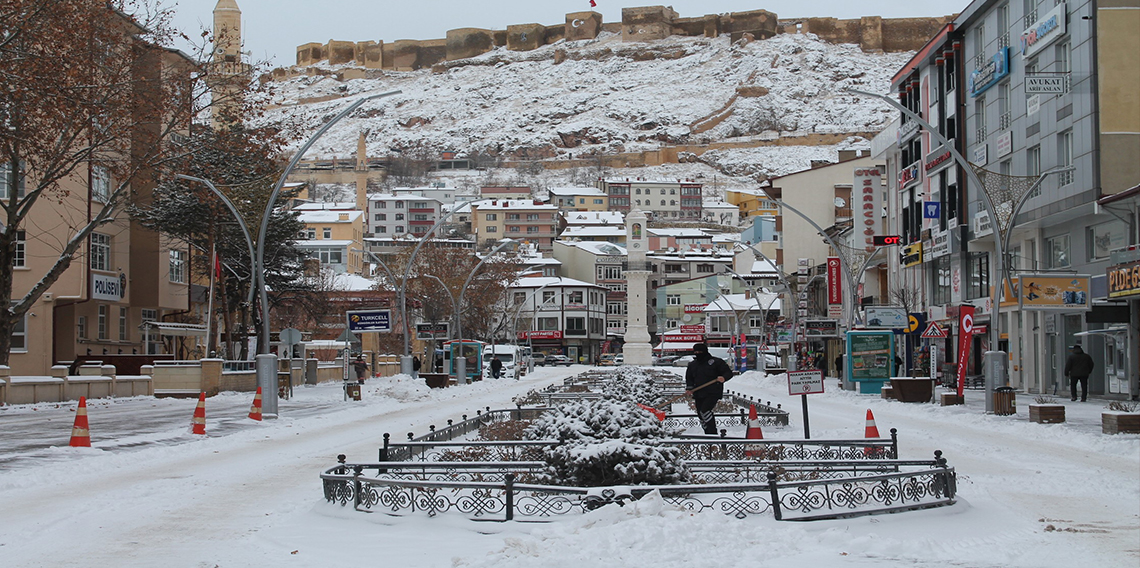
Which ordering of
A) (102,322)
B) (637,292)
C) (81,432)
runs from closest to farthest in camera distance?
1. (81,432)
2. (102,322)
3. (637,292)

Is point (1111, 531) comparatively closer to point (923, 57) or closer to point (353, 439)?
point (353, 439)

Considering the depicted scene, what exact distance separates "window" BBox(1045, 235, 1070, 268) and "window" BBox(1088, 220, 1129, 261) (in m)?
2.08

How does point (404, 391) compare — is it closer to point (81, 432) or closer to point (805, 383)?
point (81, 432)

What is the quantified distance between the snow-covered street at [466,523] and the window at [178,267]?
3816 centimetres

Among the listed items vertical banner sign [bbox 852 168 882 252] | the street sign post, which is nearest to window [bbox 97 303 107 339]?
vertical banner sign [bbox 852 168 882 252]

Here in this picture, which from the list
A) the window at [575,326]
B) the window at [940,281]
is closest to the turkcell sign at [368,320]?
the window at [940,281]

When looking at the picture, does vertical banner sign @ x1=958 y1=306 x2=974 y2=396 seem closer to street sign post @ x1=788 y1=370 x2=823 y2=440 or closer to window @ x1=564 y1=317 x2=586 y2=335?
street sign post @ x1=788 y1=370 x2=823 y2=440

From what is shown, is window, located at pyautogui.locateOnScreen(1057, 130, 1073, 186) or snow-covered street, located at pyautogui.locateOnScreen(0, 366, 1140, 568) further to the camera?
window, located at pyautogui.locateOnScreen(1057, 130, 1073, 186)

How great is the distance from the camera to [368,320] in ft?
128

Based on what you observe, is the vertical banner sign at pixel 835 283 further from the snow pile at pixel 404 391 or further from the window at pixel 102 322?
the window at pixel 102 322

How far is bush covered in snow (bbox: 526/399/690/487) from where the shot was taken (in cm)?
1063

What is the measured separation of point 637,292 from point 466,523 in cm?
7400

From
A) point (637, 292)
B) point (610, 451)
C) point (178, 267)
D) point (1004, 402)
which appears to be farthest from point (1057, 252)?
point (637, 292)

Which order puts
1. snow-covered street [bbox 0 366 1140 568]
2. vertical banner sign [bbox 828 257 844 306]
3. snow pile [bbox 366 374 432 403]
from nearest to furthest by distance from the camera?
snow-covered street [bbox 0 366 1140 568]
snow pile [bbox 366 374 432 403]
vertical banner sign [bbox 828 257 844 306]
